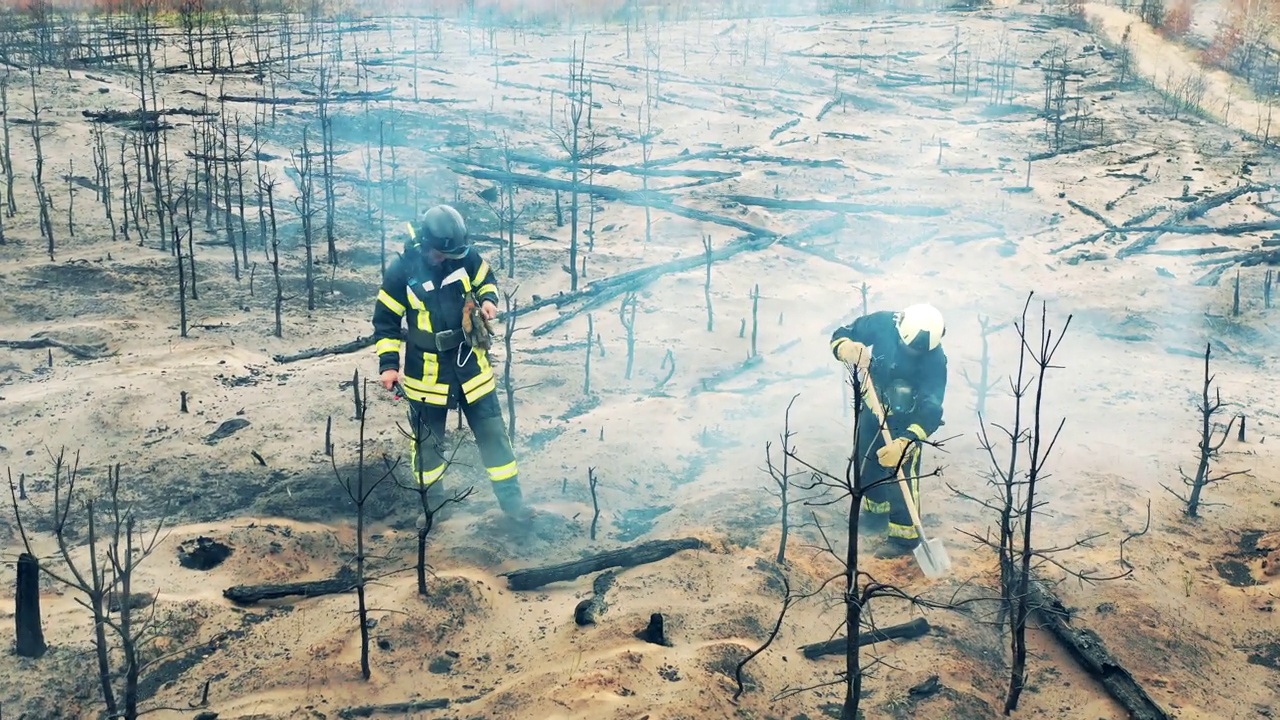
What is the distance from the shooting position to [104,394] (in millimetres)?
7719

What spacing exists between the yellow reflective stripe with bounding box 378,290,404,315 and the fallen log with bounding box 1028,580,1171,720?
411 cm

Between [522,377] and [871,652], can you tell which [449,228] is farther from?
[871,652]

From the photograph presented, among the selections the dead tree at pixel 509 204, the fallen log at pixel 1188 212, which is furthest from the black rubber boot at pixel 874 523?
the fallen log at pixel 1188 212

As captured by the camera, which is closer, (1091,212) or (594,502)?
(594,502)

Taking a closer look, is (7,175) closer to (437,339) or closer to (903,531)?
(437,339)

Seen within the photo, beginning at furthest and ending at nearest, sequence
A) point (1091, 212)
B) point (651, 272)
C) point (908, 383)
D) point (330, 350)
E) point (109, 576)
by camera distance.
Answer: point (1091, 212)
point (651, 272)
point (330, 350)
point (908, 383)
point (109, 576)

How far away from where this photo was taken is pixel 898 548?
260 inches

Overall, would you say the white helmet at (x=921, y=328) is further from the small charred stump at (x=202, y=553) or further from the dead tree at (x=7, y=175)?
the dead tree at (x=7, y=175)

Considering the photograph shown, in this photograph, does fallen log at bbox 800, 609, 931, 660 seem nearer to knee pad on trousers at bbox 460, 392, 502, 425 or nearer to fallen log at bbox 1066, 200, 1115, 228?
knee pad on trousers at bbox 460, 392, 502, 425

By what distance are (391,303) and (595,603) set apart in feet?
7.78

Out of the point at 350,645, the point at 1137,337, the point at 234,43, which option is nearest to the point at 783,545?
the point at 350,645

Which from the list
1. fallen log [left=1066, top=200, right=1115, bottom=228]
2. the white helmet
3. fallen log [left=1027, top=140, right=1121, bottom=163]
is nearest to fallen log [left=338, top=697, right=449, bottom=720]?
the white helmet

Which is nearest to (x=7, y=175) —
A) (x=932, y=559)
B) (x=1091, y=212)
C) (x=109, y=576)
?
(x=109, y=576)

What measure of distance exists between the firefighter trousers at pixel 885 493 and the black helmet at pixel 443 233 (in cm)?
285
